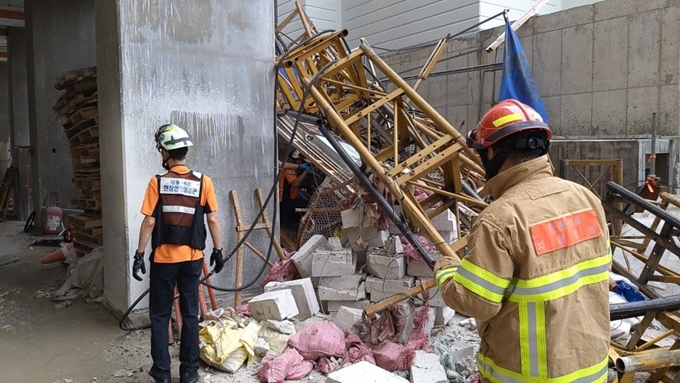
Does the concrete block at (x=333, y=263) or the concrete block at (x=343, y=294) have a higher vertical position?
the concrete block at (x=333, y=263)

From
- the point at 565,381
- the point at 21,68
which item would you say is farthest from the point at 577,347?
the point at 21,68

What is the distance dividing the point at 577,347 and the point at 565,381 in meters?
0.13

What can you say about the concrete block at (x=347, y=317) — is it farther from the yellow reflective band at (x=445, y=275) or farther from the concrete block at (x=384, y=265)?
the yellow reflective band at (x=445, y=275)

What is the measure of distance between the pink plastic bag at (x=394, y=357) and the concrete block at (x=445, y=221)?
1.36 metres

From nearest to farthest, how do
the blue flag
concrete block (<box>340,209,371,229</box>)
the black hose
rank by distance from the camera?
the black hose → concrete block (<box>340,209,371,229</box>) → the blue flag

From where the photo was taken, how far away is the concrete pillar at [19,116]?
13.5m

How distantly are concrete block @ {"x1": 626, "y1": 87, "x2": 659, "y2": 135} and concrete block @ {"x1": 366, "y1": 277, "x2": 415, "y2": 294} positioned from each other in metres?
5.91

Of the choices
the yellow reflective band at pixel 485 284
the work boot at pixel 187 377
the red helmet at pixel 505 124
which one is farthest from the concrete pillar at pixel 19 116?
the yellow reflective band at pixel 485 284

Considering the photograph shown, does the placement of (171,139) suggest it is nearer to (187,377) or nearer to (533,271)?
(187,377)

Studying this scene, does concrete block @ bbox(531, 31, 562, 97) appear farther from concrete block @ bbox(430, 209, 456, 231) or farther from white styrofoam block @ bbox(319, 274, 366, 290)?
white styrofoam block @ bbox(319, 274, 366, 290)

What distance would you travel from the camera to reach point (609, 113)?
8969mm

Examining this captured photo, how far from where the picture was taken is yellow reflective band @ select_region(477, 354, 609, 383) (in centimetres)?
183

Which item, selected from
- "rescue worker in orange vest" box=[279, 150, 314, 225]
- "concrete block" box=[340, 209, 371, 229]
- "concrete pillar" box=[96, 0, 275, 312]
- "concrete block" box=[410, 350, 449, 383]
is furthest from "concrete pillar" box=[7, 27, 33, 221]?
"concrete block" box=[410, 350, 449, 383]

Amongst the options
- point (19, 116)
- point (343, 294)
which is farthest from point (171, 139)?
point (19, 116)
